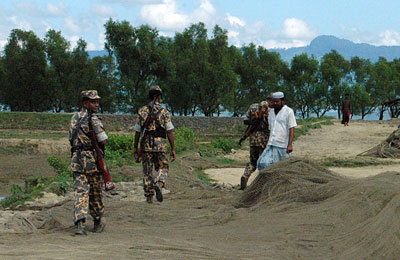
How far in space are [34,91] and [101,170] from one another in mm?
46333

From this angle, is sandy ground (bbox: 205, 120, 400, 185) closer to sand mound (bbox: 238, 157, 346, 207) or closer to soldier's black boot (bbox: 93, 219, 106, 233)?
sand mound (bbox: 238, 157, 346, 207)

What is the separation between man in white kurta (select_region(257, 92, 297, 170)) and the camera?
341 inches

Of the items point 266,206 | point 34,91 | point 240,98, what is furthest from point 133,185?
point 240,98

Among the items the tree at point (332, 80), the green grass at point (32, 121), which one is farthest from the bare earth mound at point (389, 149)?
the tree at point (332, 80)

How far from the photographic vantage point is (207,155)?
58.9 feet

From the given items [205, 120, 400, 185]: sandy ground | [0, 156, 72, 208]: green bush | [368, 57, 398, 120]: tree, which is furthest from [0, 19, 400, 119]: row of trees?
[0, 156, 72, 208]: green bush

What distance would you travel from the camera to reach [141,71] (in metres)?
→ 50.8

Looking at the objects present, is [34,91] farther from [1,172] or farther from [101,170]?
[101,170]

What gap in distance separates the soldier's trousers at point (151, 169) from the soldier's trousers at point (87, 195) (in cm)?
191

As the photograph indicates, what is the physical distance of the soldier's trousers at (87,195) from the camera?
21.4ft

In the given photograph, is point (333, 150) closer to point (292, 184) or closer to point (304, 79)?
point (292, 184)

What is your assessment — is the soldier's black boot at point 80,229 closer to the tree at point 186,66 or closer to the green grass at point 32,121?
the green grass at point 32,121

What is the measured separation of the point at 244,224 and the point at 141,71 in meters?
44.7

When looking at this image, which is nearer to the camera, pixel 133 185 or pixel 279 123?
pixel 279 123
